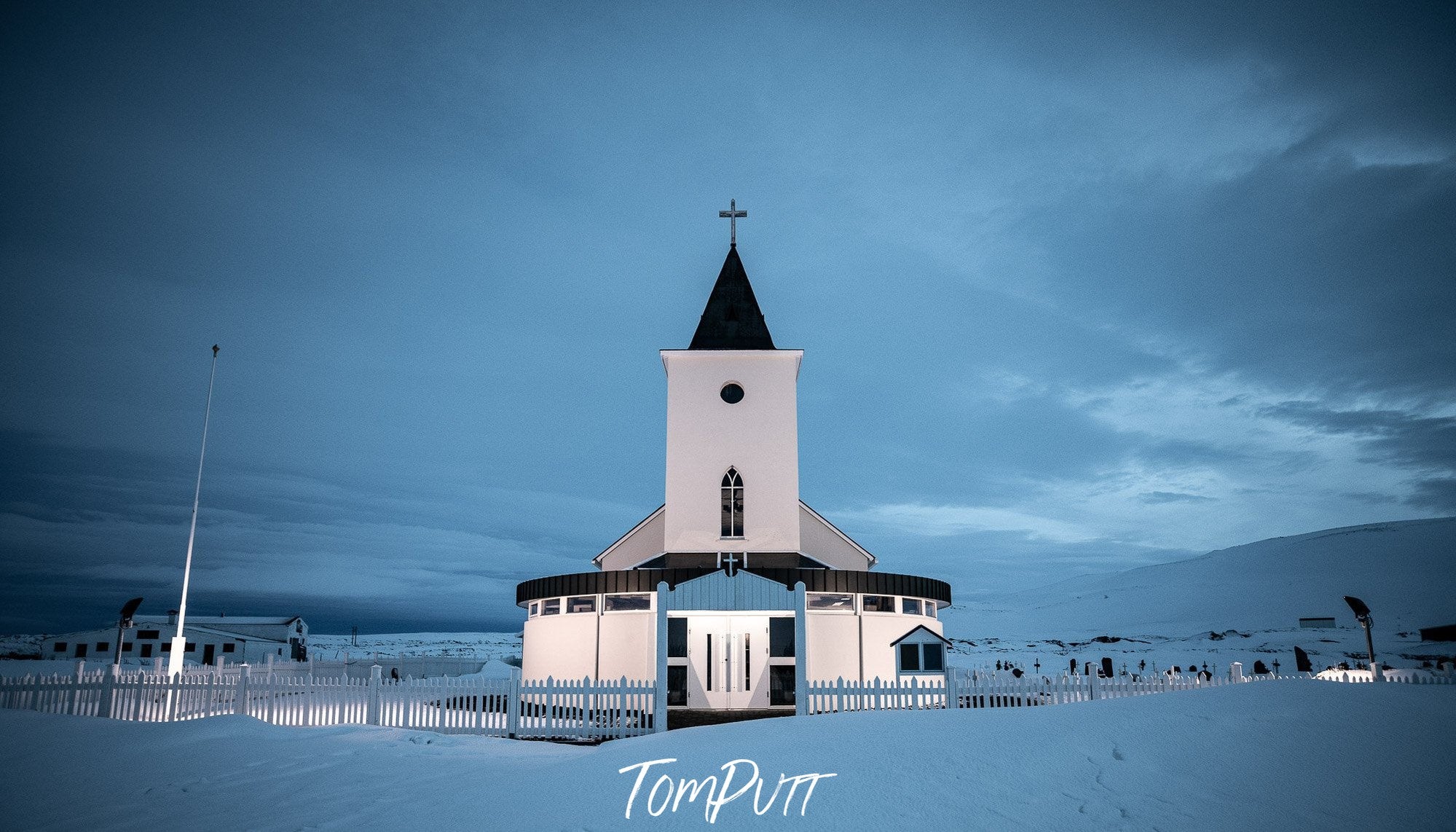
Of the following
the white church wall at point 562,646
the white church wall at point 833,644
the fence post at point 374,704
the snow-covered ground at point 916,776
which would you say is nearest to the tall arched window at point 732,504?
the white church wall at point 833,644

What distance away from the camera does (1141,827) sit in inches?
285

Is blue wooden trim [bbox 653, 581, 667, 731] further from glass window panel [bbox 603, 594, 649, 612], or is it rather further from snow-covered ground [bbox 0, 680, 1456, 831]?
glass window panel [bbox 603, 594, 649, 612]

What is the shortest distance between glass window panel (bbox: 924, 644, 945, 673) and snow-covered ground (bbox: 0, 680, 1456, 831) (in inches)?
447

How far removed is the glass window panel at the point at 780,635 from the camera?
23.6m

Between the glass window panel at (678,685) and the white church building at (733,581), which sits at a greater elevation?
the white church building at (733,581)

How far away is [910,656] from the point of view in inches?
904

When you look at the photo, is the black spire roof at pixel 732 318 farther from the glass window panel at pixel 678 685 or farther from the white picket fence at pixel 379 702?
the white picket fence at pixel 379 702

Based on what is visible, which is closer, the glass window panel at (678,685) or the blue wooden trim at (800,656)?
the blue wooden trim at (800,656)

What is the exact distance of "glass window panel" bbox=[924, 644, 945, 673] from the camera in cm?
2259

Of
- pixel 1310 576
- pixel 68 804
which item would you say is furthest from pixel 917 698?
pixel 1310 576

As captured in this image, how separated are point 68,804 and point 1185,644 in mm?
76484

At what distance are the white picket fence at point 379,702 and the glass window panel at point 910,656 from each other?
8.24 m

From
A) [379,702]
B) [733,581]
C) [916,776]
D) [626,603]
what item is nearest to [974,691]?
[733,581]

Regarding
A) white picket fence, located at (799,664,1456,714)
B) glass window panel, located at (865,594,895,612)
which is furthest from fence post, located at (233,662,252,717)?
glass window panel, located at (865,594,895,612)
